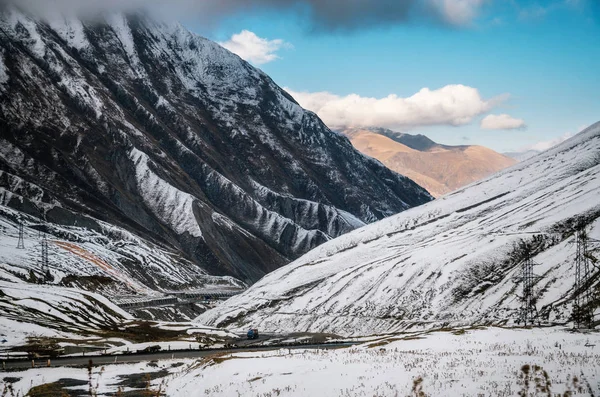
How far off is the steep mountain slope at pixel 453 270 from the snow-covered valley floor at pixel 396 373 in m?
58.0

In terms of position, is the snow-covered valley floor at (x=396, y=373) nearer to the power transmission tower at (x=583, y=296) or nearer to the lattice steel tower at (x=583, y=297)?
the lattice steel tower at (x=583, y=297)

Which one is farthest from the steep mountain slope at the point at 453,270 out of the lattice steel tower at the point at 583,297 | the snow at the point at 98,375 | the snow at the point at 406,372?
the snow at the point at 98,375

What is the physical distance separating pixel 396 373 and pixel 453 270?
3842 inches

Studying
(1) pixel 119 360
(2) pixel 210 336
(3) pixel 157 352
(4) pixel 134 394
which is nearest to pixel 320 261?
(2) pixel 210 336

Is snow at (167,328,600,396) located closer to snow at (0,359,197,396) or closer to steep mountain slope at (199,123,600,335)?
snow at (0,359,197,396)

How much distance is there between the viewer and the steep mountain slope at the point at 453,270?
120 metres

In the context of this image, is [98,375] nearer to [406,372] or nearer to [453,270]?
[406,372]

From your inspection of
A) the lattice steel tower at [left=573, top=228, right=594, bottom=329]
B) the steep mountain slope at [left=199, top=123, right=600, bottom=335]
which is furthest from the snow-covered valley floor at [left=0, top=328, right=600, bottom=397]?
the steep mountain slope at [left=199, top=123, right=600, bottom=335]

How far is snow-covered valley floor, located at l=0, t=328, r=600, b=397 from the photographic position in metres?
33.6

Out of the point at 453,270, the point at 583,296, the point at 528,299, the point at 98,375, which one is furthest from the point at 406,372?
the point at 453,270

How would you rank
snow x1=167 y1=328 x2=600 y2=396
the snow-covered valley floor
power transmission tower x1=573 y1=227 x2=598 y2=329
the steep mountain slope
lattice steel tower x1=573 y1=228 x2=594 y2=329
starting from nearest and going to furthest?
the snow-covered valley floor, snow x1=167 y1=328 x2=600 y2=396, lattice steel tower x1=573 y1=228 x2=594 y2=329, power transmission tower x1=573 y1=227 x2=598 y2=329, the steep mountain slope

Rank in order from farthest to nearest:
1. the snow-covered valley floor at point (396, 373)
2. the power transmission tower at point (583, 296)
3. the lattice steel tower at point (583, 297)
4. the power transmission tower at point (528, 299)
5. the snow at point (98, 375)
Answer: the power transmission tower at point (528, 299) → the power transmission tower at point (583, 296) → the lattice steel tower at point (583, 297) → the snow at point (98, 375) → the snow-covered valley floor at point (396, 373)

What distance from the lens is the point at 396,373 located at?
130 feet

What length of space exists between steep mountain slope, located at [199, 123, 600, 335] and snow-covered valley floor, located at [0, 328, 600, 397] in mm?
58022
